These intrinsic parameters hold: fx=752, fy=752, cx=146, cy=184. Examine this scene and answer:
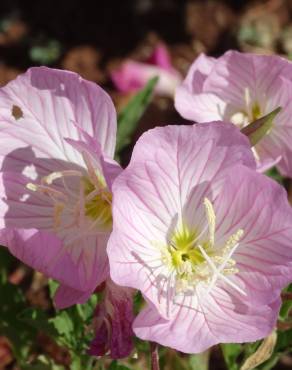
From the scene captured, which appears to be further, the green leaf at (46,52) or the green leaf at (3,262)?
the green leaf at (46,52)

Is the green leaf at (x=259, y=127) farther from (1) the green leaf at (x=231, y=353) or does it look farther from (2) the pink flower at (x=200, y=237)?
(1) the green leaf at (x=231, y=353)

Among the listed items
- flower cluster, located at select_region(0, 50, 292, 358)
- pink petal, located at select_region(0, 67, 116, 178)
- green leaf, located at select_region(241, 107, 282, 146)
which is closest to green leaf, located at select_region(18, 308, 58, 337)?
flower cluster, located at select_region(0, 50, 292, 358)

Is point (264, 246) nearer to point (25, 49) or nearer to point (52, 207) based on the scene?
point (52, 207)

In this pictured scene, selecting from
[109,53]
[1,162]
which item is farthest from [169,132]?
[109,53]

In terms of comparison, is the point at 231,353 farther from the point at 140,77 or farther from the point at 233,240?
the point at 140,77

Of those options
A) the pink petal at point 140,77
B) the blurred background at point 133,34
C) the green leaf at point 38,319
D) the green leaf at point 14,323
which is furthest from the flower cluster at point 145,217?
the blurred background at point 133,34

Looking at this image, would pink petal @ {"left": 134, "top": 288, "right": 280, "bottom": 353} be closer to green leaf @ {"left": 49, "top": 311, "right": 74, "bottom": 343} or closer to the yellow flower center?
the yellow flower center

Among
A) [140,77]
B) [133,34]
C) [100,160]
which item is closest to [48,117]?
[100,160]
